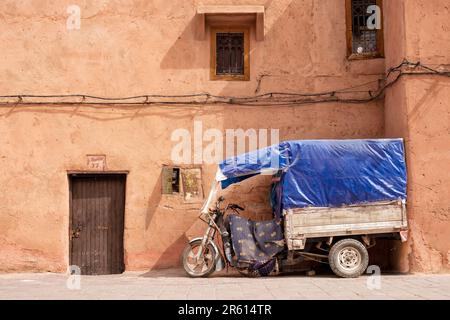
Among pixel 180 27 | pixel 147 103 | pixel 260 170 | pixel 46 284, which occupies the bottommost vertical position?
pixel 46 284

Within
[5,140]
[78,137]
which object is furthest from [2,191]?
[78,137]

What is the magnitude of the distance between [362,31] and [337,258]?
15.3 feet

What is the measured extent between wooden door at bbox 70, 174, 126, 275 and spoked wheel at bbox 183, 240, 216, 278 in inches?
70.7

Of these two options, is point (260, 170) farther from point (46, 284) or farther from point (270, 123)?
point (46, 284)

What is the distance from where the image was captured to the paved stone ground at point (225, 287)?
6.34 meters

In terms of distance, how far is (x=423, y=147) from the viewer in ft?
28.2

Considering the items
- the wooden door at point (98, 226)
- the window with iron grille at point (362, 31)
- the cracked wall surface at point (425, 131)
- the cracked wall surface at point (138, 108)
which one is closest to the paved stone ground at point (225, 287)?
the cracked wall surface at point (425, 131)

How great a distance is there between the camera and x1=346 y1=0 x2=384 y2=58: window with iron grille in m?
9.95

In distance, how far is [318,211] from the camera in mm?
8250

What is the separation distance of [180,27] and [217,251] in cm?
450

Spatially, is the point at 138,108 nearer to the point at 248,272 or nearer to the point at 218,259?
the point at 218,259

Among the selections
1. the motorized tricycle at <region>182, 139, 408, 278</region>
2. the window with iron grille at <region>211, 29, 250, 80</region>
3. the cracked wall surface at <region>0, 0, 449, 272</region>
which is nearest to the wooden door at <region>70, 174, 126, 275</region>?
the cracked wall surface at <region>0, 0, 449, 272</region>

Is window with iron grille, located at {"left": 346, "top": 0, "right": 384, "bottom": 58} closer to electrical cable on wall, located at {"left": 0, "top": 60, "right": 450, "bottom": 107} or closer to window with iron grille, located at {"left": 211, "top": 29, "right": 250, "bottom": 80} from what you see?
electrical cable on wall, located at {"left": 0, "top": 60, "right": 450, "bottom": 107}

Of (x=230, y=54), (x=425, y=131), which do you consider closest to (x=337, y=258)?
(x=425, y=131)
